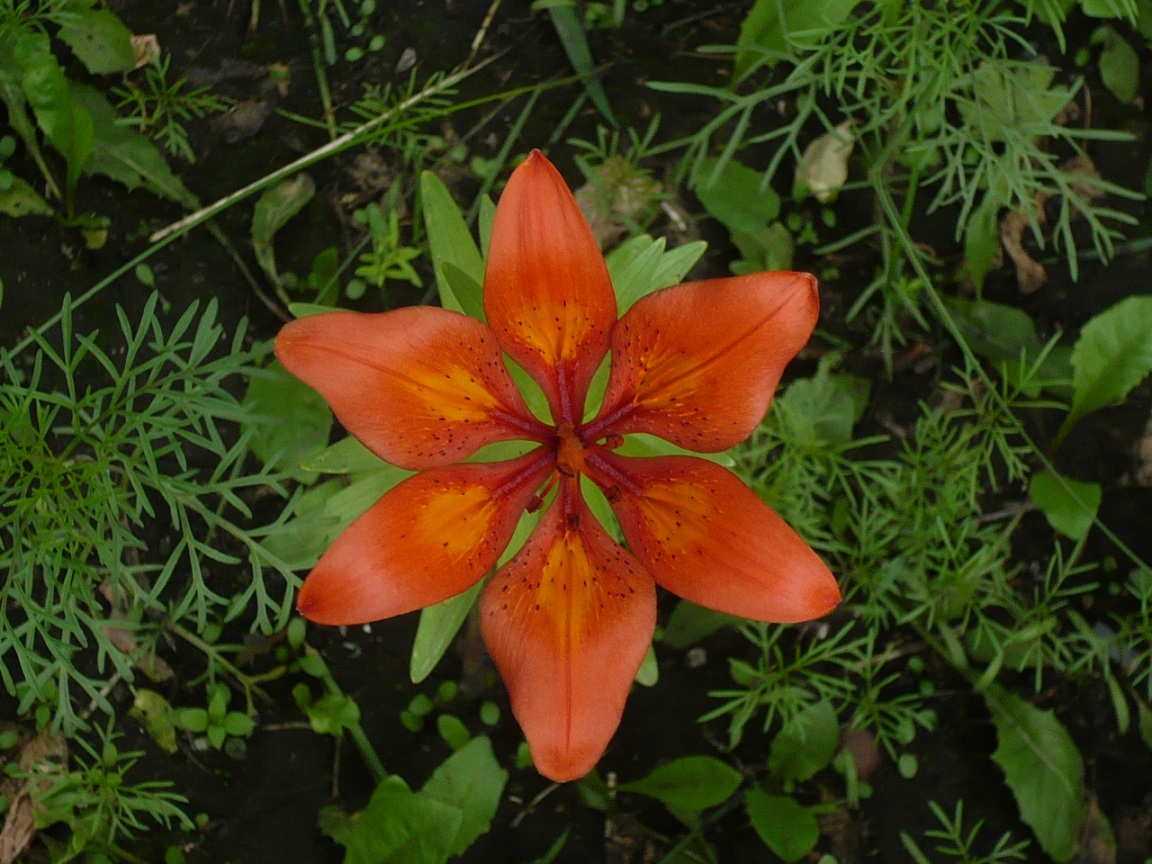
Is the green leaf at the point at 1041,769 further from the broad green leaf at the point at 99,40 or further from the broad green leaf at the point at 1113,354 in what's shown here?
the broad green leaf at the point at 99,40

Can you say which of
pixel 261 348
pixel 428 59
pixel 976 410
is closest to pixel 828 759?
pixel 976 410

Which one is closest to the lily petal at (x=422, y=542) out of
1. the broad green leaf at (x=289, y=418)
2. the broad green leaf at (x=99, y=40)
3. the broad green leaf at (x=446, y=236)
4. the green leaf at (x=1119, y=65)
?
the broad green leaf at (x=446, y=236)

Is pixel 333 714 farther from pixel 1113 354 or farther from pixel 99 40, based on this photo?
pixel 1113 354

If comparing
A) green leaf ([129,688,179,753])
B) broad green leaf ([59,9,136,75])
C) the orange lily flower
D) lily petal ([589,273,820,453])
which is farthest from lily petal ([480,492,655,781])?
broad green leaf ([59,9,136,75])

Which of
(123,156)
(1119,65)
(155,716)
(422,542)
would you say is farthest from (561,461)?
(1119,65)

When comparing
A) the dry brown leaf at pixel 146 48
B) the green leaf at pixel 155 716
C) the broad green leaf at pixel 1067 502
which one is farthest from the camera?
the broad green leaf at pixel 1067 502

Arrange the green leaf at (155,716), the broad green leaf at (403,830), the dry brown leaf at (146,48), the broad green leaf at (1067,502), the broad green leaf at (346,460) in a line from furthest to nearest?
the broad green leaf at (1067,502) < the dry brown leaf at (146,48) < the green leaf at (155,716) < the broad green leaf at (403,830) < the broad green leaf at (346,460)

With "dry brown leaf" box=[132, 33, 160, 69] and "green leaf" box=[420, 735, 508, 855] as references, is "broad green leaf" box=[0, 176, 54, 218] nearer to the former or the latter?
"dry brown leaf" box=[132, 33, 160, 69]
